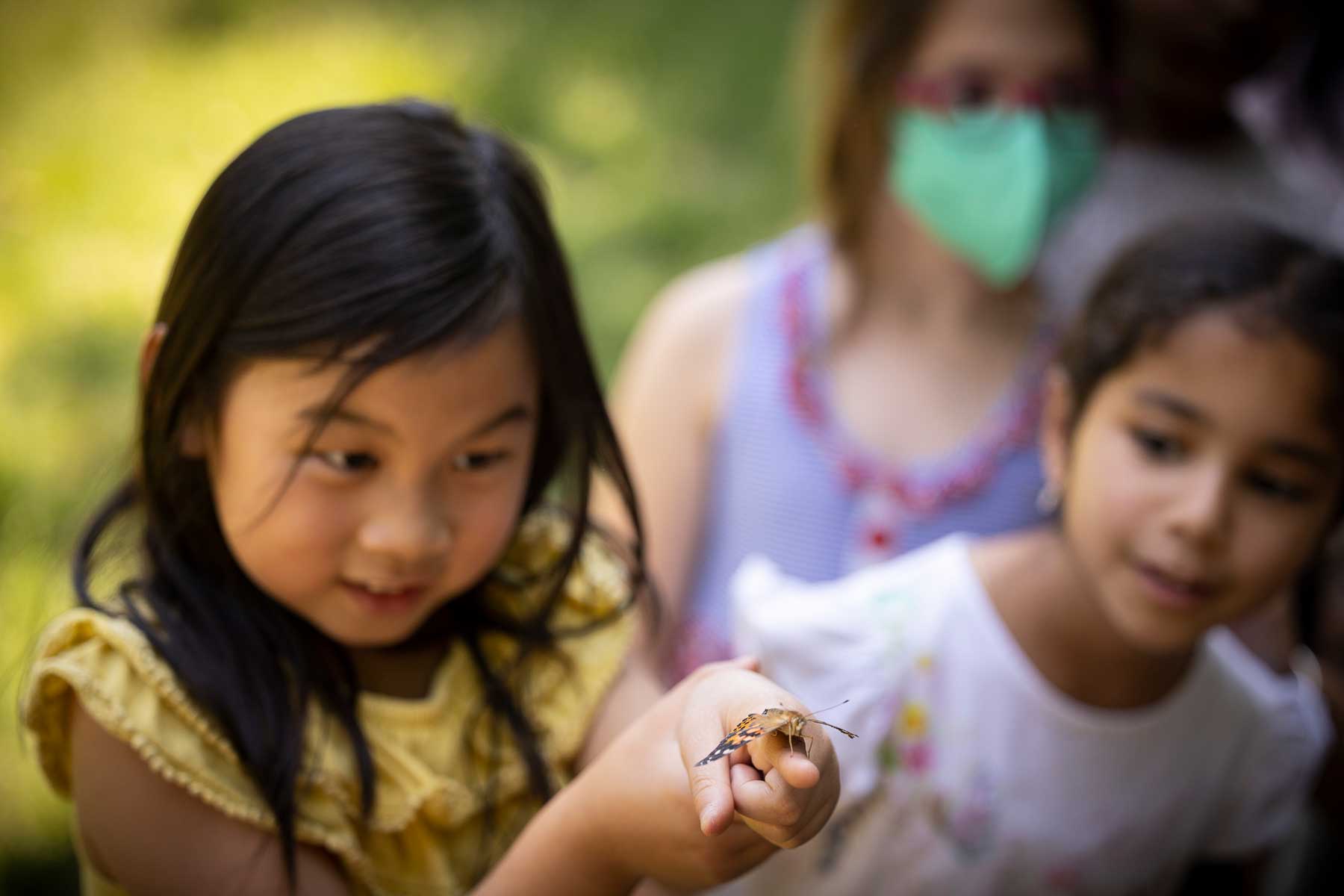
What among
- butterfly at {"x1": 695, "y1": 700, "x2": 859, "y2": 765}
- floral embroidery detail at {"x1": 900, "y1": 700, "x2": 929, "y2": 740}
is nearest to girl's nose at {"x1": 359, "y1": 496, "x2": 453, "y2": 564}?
butterfly at {"x1": 695, "y1": 700, "x2": 859, "y2": 765}

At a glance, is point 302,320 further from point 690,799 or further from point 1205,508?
point 1205,508

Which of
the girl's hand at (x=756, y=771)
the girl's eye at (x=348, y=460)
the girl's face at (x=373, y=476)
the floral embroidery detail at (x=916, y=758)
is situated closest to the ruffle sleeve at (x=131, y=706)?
the girl's face at (x=373, y=476)

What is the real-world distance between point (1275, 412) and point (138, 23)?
2.87 metres

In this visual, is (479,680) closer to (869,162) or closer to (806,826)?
(806,826)

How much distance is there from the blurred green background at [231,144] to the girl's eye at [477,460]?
104 centimetres

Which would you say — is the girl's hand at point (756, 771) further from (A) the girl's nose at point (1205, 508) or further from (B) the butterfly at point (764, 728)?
(A) the girl's nose at point (1205, 508)

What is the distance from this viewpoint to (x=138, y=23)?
3160 millimetres

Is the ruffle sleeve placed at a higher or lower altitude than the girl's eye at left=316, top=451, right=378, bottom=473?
lower

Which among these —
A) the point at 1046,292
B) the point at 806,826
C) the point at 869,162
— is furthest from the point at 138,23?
the point at 806,826

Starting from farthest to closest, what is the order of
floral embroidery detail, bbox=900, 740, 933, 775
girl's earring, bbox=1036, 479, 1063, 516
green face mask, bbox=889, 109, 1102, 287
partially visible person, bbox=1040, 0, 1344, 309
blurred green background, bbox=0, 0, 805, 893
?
blurred green background, bbox=0, 0, 805, 893
partially visible person, bbox=1040, 0, 1344, 309
green face mask, bbox=889, 109, 1102, 287
girl's earring, bbox=1036, 479, 1063, 516
floral embroidery detail, bbox=900, 740, 933, 775

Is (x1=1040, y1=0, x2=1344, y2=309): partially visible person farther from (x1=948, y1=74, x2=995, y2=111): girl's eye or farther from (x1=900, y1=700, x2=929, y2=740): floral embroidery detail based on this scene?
(x1=900, y1=700, x2=929, y2=740): floral embroidery detail

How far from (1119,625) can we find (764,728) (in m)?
0.73

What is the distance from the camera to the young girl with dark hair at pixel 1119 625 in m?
1.33

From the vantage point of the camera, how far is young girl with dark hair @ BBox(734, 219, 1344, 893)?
1325mm
